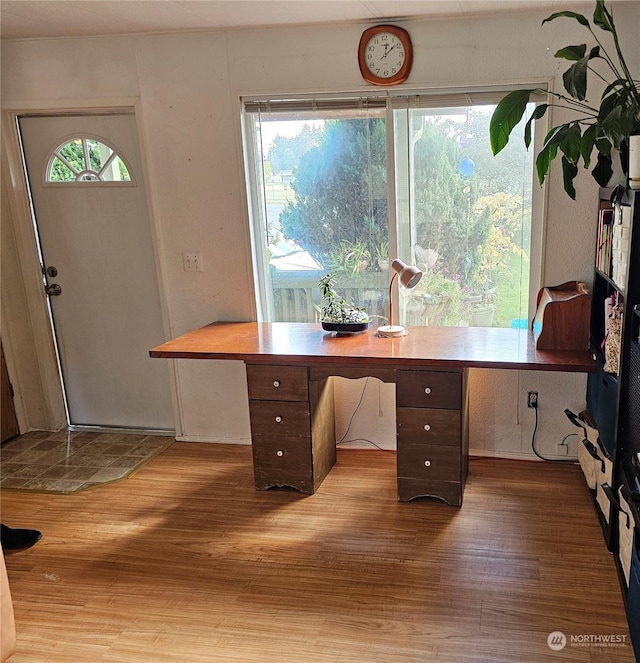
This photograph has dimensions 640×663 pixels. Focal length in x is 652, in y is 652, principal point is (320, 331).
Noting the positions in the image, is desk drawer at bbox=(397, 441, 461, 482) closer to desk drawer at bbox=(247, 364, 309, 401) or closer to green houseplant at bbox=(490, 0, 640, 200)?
desk drawer at bbox=(247, 364, 309, 401)

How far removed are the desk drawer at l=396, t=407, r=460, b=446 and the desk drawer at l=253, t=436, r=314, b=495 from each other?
0.47 m

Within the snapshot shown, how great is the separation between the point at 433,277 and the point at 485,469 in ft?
3.34

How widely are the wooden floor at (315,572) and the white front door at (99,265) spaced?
773 millimetres

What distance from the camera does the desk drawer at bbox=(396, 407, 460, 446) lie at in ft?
9.45

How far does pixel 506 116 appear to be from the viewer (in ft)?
8.02

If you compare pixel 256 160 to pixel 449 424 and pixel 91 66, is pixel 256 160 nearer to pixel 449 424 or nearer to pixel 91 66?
pixel 91 66

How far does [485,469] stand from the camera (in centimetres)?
333

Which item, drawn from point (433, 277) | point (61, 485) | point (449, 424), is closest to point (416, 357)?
point (449, 424)

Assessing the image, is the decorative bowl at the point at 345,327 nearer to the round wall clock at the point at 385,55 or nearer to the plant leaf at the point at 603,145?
the round wall clock at the point at 385,55

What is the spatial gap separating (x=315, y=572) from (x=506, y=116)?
1891mm

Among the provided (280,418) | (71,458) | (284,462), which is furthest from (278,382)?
(71,458)

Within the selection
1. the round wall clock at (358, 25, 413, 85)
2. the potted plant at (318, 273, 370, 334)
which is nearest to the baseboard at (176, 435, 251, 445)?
the potted plant at (318, 273, 370, 334)

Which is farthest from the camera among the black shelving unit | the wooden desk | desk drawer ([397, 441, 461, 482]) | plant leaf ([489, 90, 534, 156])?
desk drawer ([397, 441, 461, 482])

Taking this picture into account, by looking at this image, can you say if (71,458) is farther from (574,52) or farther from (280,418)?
(574,52)
